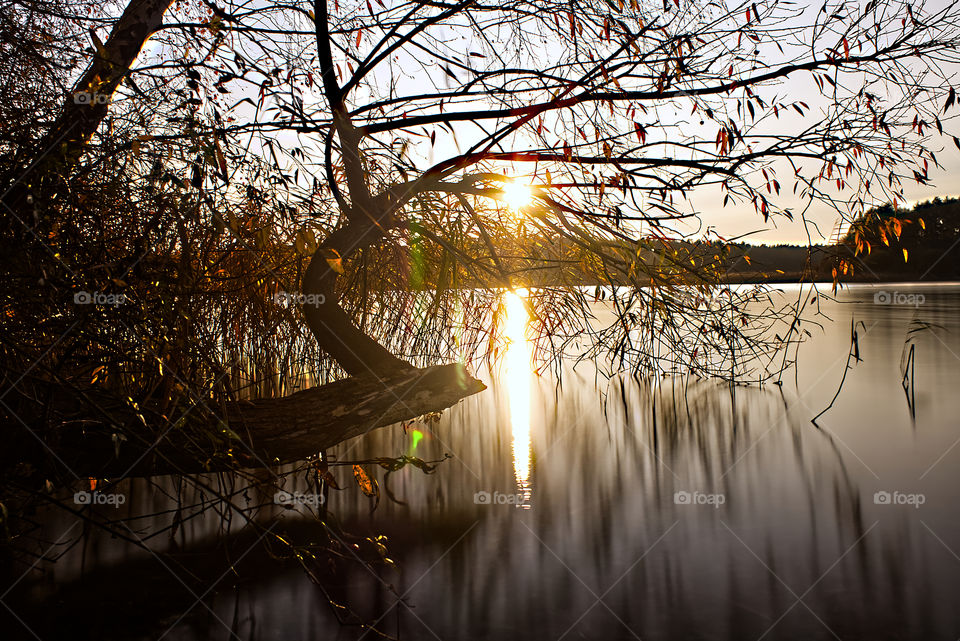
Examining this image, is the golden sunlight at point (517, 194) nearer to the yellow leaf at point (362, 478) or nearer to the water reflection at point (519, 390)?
the water reflection at point (519, 390)

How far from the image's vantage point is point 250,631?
2342 millimetres

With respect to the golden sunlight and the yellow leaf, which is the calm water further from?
the golden sunlight

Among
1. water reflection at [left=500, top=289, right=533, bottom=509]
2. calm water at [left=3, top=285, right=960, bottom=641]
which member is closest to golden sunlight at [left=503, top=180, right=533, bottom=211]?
water reflection at [left=500, top=289, right=533, bottom=509]

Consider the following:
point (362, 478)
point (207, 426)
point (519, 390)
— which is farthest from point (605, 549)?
point (519, 390)

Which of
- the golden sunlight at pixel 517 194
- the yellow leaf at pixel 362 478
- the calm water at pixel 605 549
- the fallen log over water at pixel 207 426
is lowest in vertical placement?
the calm water at pixel 605 549

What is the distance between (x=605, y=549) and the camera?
308 cm

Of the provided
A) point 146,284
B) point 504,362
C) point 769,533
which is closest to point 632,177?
point 769,533

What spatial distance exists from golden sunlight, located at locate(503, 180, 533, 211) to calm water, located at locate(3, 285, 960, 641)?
169 cm

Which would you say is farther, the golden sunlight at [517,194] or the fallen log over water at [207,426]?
the golden sunlight at [517,194]

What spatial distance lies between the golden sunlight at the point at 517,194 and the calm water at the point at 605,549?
5.54 feet

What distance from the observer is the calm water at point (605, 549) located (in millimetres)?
2416

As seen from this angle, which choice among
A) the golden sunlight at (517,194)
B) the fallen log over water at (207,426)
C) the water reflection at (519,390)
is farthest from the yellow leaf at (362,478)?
the golden sunlight at (517,194)

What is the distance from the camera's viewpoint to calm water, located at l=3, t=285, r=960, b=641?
2.42 meters

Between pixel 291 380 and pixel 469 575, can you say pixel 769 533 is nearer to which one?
Result: pixel 469 575
